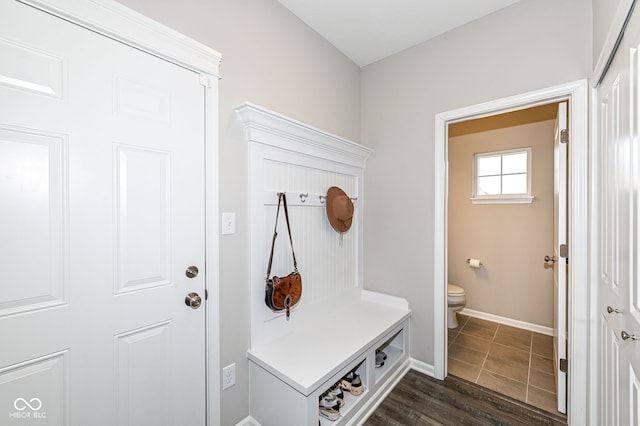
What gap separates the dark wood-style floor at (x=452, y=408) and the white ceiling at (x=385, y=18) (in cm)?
266

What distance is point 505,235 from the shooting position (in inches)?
119

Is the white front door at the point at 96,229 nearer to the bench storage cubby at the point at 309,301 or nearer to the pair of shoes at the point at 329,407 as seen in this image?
the bench storage cubby at the point at 309,301

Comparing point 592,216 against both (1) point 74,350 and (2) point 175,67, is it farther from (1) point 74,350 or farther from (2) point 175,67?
(1) point 74,350

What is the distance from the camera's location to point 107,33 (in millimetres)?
1063

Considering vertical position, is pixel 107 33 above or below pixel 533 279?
above

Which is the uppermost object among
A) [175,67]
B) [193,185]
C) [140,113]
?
[175,67]

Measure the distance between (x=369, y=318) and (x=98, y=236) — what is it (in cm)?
179

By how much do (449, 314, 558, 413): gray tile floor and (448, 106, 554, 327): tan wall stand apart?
31 cm

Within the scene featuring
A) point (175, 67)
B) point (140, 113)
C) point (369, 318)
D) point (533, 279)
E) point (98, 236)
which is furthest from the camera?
point (533, 279)

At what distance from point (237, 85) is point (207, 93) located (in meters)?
0.22

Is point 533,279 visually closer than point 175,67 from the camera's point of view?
No

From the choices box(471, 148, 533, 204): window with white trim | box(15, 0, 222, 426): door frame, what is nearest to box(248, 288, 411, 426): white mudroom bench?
box(15, 0, 222, 426): door frame

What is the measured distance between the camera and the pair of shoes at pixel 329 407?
5.08 ft

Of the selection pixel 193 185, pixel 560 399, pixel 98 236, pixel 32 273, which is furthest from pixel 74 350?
pixel 560 399
